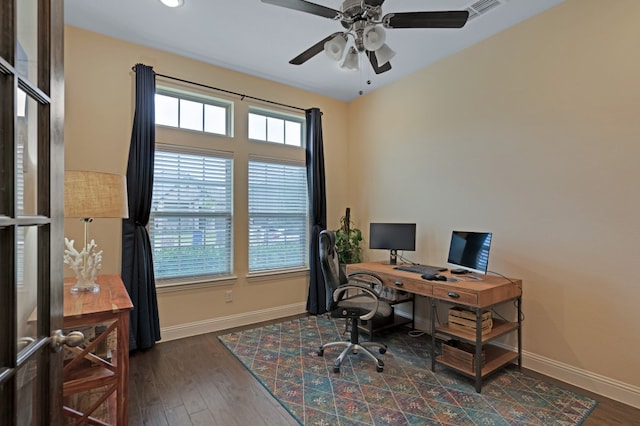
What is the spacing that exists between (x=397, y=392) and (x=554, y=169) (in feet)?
7.11

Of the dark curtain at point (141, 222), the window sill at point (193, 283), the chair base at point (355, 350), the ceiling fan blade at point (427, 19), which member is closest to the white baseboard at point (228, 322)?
the dark curtain at point (141, 222)

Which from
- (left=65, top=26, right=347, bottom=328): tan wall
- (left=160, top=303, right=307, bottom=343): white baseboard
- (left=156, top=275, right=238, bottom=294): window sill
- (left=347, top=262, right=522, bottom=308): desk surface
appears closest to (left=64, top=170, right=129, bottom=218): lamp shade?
(left=65, top=26, right=347, bottom=328): tan wall

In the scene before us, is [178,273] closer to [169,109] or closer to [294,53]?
[169,109]

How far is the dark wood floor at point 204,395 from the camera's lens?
6.78ft

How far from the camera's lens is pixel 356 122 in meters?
4.68

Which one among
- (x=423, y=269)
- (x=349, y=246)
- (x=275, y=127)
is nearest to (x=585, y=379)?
(x=423, y=269)

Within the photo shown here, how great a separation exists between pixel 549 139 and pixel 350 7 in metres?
1.95

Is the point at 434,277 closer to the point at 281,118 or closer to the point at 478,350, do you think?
the point at 478,350

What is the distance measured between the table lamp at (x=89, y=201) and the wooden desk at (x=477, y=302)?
92.7 inches

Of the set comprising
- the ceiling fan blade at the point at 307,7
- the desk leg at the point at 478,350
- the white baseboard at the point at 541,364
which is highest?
the ceiling fan blade at the point at 307,7

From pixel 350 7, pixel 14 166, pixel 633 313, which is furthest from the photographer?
pixel 633 313

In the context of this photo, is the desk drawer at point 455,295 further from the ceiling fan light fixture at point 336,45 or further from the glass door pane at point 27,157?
A: the glass door pane at point 27,157

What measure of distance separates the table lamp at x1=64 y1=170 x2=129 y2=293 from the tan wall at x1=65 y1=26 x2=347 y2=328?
3.31 feet

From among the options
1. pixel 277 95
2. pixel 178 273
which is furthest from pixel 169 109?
pixel 178 273
